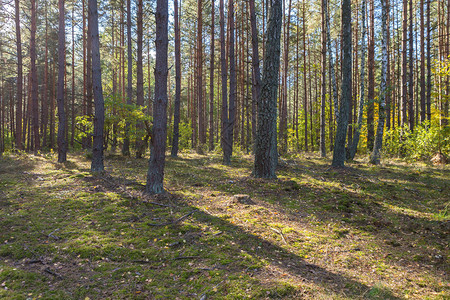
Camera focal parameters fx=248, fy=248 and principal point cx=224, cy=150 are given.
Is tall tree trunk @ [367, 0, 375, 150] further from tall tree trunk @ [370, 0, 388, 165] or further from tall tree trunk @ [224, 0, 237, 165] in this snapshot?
tall tree trunk @ [224, 0, 237, 165]

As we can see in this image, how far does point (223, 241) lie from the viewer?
13.5ft

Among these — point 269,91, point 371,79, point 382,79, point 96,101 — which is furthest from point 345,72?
point 96,101

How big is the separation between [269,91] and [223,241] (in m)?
5.14

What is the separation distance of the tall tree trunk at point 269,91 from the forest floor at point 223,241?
3.36 ft

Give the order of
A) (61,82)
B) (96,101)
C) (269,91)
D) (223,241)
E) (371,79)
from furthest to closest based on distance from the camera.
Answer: (371,79) < (61,82) < (96,101) < (269,91) < (223,241)

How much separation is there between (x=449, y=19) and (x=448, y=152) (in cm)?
1093

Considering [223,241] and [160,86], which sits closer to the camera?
[223,241]

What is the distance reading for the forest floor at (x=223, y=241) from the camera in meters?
2.98

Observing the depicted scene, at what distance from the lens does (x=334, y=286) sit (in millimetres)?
3025

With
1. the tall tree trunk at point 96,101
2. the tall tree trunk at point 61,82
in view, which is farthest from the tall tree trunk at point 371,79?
the tall tree trunk at point 61,82

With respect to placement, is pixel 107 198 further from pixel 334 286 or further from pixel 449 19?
pixel 449 19

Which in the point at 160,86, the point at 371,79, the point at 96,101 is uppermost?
the point at 371,79

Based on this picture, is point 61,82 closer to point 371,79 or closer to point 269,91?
point 269,91

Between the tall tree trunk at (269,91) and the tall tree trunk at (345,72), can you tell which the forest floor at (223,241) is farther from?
the tall tree trunk at (345,72)
